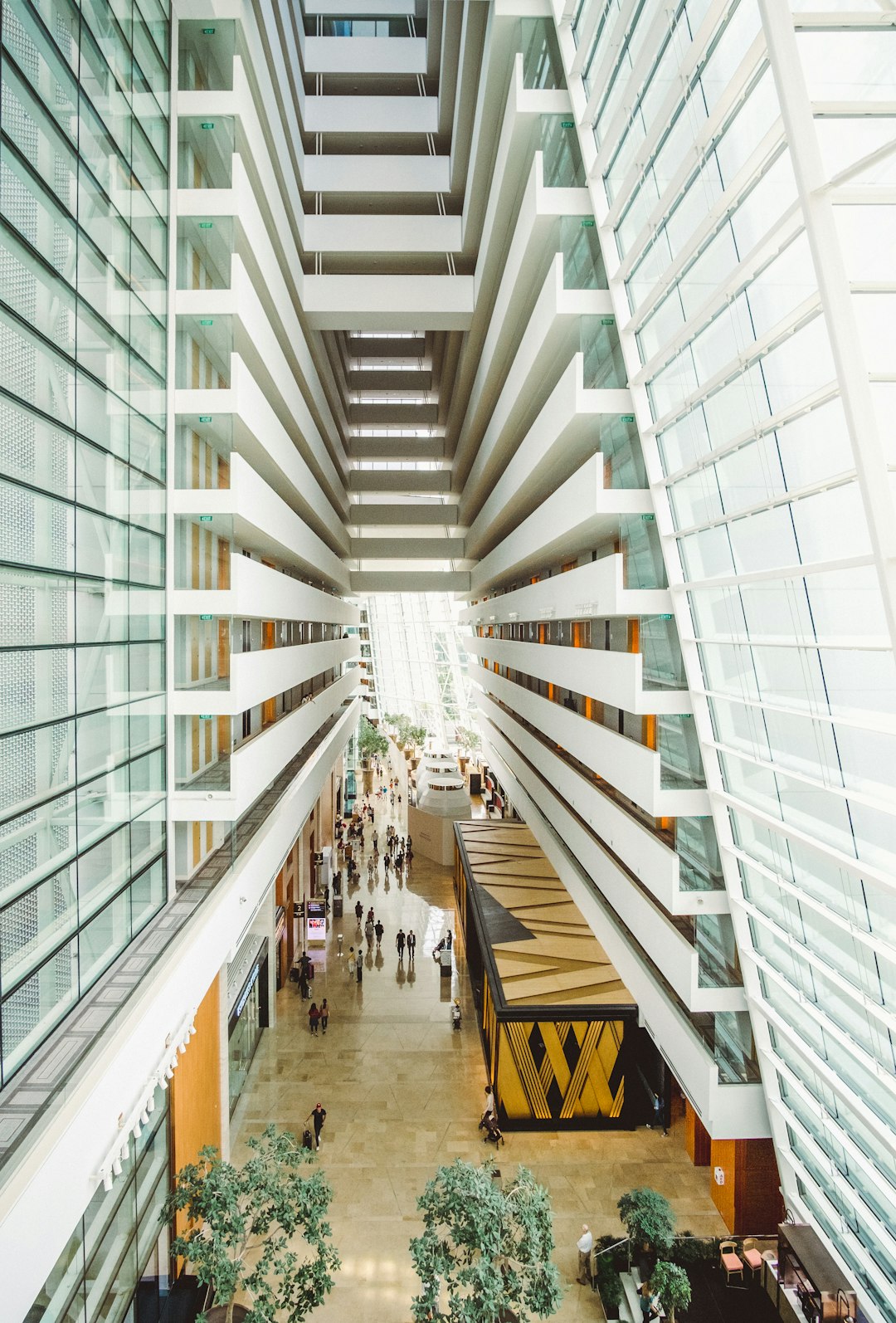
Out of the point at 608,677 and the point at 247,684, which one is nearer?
the point at 247,684

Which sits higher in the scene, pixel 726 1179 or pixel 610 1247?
pixel 610 1247

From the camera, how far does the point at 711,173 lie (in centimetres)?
805

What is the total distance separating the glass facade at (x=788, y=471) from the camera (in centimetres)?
548

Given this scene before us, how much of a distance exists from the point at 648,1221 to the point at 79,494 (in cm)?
1218

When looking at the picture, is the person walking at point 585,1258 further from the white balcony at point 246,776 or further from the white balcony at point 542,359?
the white balcony at point 542,359

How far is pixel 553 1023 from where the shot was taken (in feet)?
48.9

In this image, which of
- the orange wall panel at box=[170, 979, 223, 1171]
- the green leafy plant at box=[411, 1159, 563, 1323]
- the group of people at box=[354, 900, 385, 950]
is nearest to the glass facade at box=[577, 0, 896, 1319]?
the green leafy plant at box=[411, 1159, 563, 1323]

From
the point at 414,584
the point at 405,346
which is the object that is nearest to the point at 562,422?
the point at 405,346

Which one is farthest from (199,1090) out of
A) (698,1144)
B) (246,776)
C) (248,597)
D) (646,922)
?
(698,1144)

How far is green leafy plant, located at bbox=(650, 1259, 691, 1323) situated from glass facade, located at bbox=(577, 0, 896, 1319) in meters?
2.30

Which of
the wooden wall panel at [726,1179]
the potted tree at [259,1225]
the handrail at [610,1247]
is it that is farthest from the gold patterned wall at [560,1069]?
the potted tree at [259,1225]

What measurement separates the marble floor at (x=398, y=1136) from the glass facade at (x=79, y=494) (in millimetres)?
6945

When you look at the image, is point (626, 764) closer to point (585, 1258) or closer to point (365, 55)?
point (585, 1258)

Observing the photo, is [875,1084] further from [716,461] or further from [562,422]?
[562,422]
